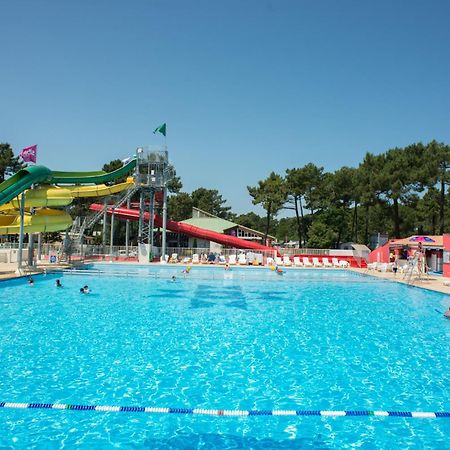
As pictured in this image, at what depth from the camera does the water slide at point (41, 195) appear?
63.7ft

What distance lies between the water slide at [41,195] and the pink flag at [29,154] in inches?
58.6

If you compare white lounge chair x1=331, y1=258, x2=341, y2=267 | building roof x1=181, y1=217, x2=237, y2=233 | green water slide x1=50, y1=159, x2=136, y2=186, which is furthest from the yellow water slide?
white lounge chair x1=331, y1=258, x2=341, y2=267

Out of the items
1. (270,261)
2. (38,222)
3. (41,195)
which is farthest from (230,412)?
(270,261)

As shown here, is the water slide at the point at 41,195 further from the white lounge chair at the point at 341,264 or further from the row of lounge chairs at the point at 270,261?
the white lounge chair at the point at 341,264

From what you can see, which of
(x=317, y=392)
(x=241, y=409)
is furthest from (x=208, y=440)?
(x=317, y=392)

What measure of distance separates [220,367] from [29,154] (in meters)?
20.6

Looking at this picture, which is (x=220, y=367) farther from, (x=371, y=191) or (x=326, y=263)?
(x=371, y=191)

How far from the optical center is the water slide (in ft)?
63.7

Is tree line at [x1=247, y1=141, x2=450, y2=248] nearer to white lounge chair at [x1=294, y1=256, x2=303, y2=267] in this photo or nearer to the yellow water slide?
white lounge chair at [x1=294, y1=256, x2=303, y2=267]

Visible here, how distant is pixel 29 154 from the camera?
23453mm

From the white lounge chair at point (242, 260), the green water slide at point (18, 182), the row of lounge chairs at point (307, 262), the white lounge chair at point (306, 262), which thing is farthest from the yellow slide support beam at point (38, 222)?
the white lounge chair at point (306, 262)

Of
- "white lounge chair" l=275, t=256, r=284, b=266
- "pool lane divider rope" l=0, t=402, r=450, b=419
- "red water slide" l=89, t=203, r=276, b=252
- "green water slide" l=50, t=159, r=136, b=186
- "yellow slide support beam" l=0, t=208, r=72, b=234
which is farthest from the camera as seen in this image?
"red water slide" l=89, t=203, r=276, b=252

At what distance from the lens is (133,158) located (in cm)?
3092

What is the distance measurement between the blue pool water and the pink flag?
10006 mm
